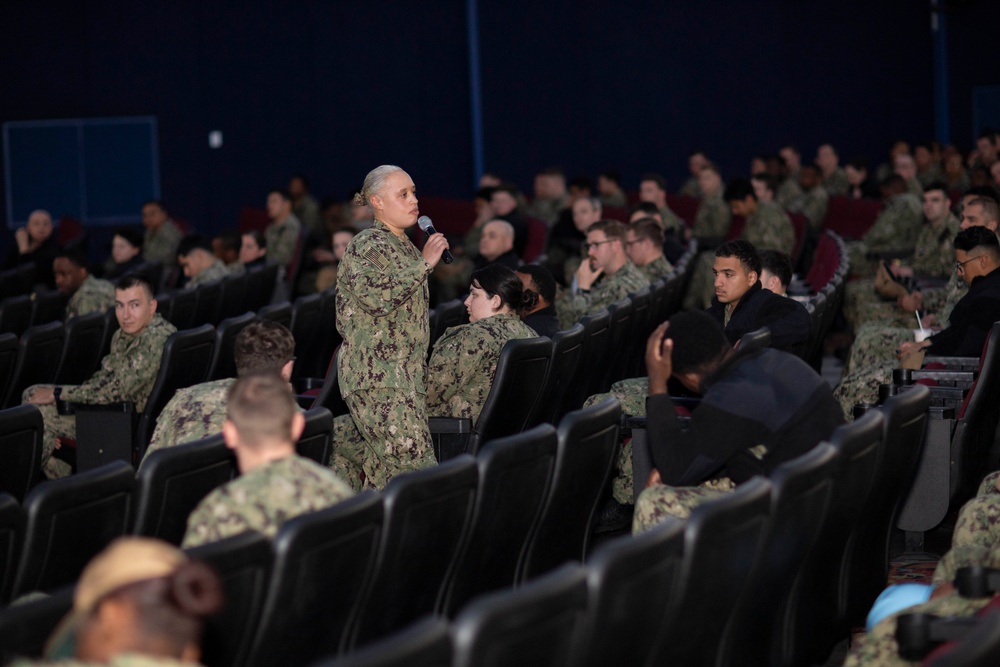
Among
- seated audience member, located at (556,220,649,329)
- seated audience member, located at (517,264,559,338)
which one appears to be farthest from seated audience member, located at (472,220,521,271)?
seated audience member, located at (517,264,559,338)

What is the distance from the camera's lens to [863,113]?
59.0 feet

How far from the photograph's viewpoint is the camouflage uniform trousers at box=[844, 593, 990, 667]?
279 cm

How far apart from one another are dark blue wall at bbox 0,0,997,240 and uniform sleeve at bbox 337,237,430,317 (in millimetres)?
12076

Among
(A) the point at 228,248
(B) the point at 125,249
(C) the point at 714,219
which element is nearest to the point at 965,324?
(A) the point at 228,248

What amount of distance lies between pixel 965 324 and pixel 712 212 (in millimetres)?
6754

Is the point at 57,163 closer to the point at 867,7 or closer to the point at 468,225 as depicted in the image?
the point at 468,225

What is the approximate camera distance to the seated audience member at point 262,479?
2.64 meters

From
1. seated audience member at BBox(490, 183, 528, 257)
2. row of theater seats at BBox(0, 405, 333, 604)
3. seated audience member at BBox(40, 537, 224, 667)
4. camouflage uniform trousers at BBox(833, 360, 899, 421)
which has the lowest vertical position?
seated audience member at BBox(490, 183, 528, 257)

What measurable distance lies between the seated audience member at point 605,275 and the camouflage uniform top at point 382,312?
8.27ft

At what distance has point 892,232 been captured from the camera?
10383mm

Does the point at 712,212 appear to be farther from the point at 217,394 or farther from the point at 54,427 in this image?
the point at 217,394

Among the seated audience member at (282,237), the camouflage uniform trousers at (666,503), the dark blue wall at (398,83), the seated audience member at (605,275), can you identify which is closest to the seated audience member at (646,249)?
the seated audience member at (605,275)

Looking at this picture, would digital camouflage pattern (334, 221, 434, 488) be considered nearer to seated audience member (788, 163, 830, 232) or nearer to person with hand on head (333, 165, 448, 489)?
person with hand on head (333, 165, 448, 489)

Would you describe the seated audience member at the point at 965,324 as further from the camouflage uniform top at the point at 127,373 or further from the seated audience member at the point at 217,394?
the camouflage uniform top at the point at 127,373
